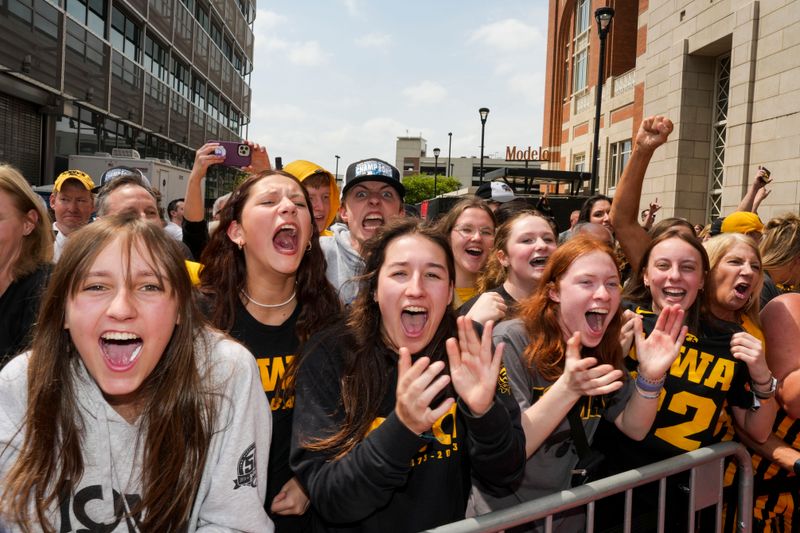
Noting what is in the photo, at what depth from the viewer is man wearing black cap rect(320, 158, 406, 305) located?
3.77 m

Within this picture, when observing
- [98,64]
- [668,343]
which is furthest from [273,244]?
[98,64]

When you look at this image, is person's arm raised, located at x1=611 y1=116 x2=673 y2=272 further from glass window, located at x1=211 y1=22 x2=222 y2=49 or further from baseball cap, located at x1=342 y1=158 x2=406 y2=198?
glass window, located at x1=211 y1=22 x2=222 y2=49

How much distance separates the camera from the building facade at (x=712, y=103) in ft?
43.2

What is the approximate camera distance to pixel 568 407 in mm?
2283

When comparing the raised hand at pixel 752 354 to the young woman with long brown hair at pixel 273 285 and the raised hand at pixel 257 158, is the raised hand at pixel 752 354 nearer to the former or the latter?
the young woman with long brown hair at pixel 273 285

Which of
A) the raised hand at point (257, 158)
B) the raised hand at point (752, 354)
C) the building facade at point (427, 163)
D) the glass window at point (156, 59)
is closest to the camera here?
the raised hand at point (752, 354)

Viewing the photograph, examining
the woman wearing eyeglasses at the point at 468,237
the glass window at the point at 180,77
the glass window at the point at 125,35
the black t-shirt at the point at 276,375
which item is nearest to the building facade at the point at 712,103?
the woman wearing eyeglasses at the point at 468,237

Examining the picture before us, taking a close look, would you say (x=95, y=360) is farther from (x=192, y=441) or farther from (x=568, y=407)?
(x=568, y=407)

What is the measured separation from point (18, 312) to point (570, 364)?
2.44m

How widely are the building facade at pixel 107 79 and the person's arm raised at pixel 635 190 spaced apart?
641 inches

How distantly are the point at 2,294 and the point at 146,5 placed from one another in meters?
25.9

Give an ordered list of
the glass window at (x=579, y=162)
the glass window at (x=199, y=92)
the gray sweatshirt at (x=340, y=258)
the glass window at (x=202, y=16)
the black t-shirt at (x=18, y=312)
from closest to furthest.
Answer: the black t-shirt at (x=18, y=312), the gray sweatshirt at (x=340, y=258), the glass window at (x=579, y=162), the glass window at (x=202, y=16), the glass window at (x=199, y=92)

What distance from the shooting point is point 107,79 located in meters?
21.1

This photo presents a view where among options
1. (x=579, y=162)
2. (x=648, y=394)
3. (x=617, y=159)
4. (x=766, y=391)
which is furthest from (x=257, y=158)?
(x=579, y=162)
